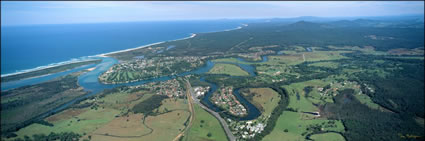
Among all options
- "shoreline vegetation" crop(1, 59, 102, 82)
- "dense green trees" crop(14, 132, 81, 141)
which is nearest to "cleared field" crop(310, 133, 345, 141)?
"dense green trees" crop(14, 132, 81, 141)

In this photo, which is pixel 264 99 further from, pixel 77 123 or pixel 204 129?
pixel 77 123

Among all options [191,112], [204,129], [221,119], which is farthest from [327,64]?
[204,129]

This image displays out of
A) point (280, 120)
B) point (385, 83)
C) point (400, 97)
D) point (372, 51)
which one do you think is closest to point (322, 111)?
point (280, 120)

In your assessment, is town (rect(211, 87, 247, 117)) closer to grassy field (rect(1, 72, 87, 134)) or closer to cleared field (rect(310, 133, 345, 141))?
cleared field (rect(310, 133, 345, 141))

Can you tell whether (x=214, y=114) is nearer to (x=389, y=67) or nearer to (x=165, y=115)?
(x=165, y=115)

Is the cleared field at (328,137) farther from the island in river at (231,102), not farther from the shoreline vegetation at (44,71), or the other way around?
the shoreline vegetation at (44,71)
